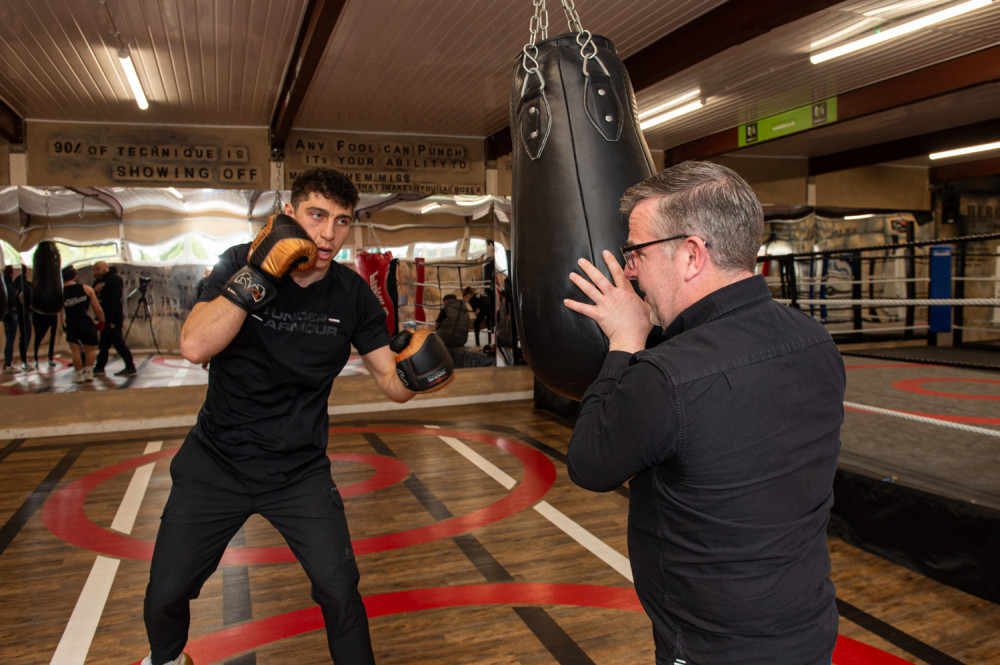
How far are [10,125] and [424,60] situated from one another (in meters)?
4.39

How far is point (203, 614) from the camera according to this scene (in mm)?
2523

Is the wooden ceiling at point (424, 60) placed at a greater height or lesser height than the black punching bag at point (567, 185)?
greater

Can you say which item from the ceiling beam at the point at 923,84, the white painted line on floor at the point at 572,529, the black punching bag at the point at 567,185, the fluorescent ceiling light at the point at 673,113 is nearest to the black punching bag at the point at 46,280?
the white painted line on floor at the point at 572,529

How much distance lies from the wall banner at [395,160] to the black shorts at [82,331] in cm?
287

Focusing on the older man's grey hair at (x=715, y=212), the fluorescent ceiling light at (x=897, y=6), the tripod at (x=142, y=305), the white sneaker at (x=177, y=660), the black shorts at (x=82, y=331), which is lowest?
the white sneaker at (x=177, y=660)

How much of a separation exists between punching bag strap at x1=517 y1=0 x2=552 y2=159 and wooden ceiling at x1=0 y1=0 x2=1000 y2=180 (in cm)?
359

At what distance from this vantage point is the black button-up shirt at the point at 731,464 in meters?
0.91

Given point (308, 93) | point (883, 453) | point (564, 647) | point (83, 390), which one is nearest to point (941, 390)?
point (883, 453)

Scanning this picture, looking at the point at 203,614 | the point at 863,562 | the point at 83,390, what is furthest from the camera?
the point at 83,390

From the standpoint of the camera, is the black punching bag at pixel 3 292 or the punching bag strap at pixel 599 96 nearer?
the punching bag strap at pixel 599 96

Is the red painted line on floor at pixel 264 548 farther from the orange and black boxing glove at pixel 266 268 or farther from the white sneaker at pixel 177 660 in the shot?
the orange and black boxing glove at pixel 266 268

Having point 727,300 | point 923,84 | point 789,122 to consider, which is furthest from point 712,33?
point 727,300

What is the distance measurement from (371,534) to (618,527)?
1236 mm

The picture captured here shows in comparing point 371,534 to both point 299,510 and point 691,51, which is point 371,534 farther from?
point 691,51
